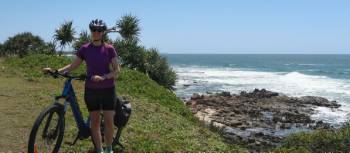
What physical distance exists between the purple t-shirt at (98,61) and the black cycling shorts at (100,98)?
67mm

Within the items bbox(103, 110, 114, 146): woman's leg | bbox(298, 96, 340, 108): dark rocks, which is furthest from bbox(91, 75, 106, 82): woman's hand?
bbox(298, 96, 340, 108): dark rocks

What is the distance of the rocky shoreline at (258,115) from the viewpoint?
20.6 meters

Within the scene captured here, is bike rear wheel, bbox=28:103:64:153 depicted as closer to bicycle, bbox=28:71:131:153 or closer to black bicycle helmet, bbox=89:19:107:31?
bicycle, bbox=28:71:131:153

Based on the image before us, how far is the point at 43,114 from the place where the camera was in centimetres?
607

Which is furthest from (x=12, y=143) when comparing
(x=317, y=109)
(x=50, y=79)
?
(x=317, y=109)

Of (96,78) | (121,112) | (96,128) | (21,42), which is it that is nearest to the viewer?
(96,78)

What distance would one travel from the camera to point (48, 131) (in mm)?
6547

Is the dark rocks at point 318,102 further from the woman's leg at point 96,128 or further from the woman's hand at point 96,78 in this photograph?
the woman's hand at point 96,78

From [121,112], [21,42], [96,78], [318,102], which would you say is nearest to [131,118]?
[121,112]

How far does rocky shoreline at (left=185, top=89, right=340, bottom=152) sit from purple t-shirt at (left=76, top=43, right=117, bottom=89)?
36.5 ft

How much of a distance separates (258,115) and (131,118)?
58.3 feet

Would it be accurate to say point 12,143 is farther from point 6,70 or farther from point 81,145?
point 6,70

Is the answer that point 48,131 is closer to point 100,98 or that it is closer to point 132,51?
point 100,98

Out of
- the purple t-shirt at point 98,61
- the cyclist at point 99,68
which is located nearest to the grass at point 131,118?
the cyclist at point 99,68
